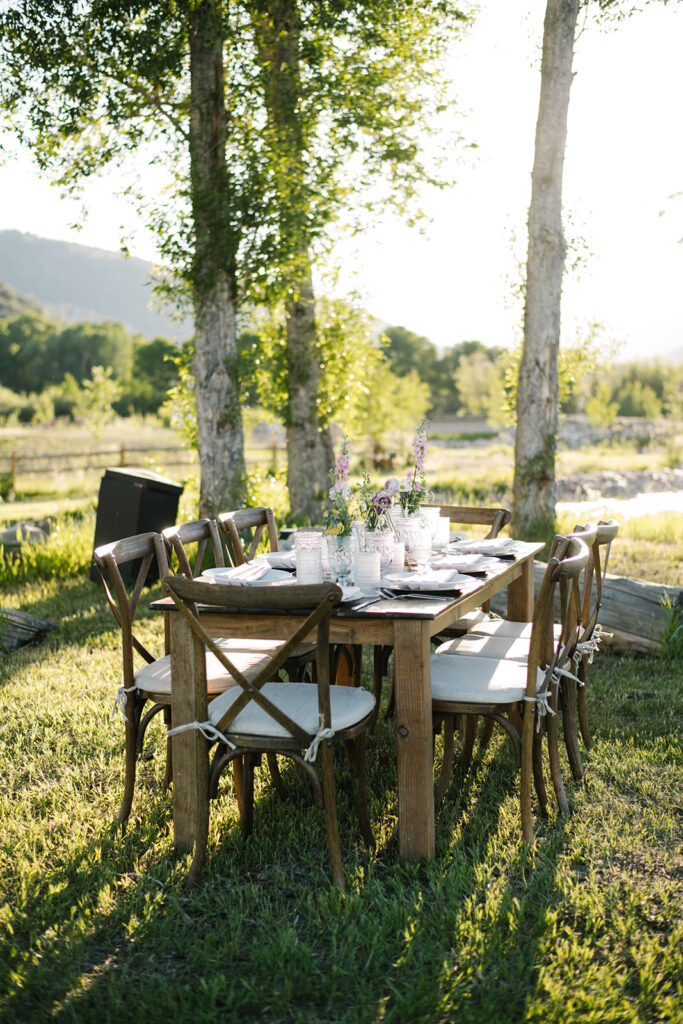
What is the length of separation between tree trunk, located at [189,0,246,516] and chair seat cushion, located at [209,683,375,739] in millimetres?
4832

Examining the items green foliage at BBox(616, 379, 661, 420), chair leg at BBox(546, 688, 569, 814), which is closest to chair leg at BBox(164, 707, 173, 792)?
chair leg at BBox(546, 688, 569, 814)

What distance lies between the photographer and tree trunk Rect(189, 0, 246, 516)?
7.02m

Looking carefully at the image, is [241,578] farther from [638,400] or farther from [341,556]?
[638,400]

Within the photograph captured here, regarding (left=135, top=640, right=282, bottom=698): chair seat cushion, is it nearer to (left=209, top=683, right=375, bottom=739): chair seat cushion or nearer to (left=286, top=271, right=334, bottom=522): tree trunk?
(left=209, top=683, right=375, bottom=739): chair seat cushion

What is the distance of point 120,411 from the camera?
62.7m

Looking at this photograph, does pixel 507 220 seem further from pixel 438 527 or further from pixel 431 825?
pixel 431 825

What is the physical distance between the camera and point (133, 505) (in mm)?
7082

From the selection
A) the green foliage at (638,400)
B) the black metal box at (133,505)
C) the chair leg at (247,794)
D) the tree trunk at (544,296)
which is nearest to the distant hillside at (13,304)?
the green foliage at (638,400)

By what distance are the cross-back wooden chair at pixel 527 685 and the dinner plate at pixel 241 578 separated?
0.67 metres

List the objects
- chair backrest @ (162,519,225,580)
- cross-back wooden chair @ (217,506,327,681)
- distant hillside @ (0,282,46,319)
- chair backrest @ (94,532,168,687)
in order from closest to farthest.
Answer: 1. chair backrest @ (94,532,168,687)
2. chair backrest @ (162,519,225,580)
3. cross-back wooden chair @ (217,506,327,681)
4. distant hillside @ (0,282,46,319)

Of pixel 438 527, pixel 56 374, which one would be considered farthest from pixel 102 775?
pixel 56 374

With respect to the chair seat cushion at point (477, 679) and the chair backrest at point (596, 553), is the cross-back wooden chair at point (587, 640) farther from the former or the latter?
the chair seat cushion at point (477, 679)

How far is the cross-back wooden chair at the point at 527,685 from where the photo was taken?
2.77 meters

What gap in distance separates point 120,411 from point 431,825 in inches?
2480
